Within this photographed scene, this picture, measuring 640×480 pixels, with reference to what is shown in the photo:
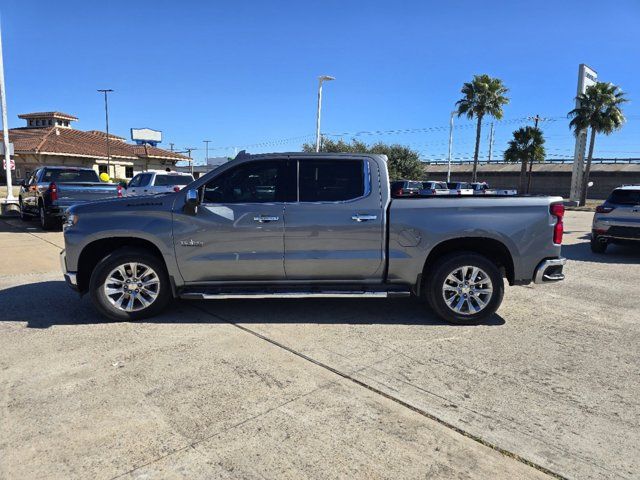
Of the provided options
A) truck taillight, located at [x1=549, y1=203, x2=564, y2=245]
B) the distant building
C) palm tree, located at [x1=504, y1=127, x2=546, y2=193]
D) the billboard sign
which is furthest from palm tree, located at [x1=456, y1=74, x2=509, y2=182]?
the billboard sign

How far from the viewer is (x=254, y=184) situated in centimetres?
511

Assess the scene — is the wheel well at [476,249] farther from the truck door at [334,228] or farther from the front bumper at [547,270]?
the truck door at [334,228]

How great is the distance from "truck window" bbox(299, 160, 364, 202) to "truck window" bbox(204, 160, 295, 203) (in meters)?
0.15

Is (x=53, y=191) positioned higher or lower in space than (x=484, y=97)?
lower

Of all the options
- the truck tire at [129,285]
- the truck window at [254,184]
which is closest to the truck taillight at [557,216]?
the truck window at [254,184]

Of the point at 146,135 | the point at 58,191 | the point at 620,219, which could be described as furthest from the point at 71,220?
the point at 146,135

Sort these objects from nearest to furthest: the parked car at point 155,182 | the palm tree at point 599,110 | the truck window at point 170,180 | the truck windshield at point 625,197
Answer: the truck windshield at point 625,197 < the parked car at point 155,182 < the truck window at point 170,180 < the palm tree at point 599,110

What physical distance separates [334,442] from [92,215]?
3612 millimetres

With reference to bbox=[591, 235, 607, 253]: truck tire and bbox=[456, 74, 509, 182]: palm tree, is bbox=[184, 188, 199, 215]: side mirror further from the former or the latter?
bbox=[456, 74, 509, 182]: palm tree

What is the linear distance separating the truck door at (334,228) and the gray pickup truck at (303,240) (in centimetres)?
1

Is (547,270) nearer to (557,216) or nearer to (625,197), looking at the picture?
(557,216)

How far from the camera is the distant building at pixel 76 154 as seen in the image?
119 ft

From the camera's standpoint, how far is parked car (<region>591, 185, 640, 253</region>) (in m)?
9.48

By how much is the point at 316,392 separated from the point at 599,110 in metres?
38.4
